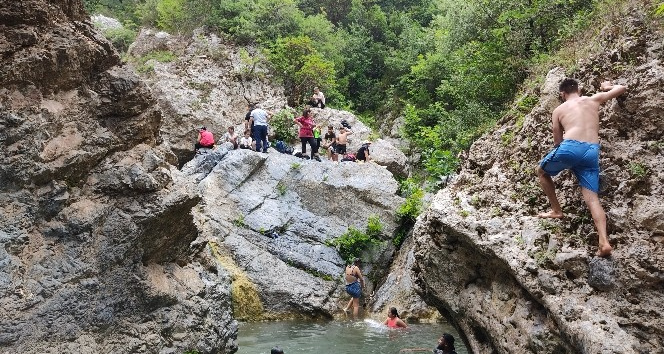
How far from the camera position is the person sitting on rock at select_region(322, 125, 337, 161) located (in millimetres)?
19542

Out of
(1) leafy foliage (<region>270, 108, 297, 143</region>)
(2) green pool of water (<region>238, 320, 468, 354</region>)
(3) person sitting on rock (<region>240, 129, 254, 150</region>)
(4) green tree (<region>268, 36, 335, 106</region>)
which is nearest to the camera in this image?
(2) green pool of water (<region>238, 320, 468, 354</region>)

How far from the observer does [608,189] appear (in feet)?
18.4

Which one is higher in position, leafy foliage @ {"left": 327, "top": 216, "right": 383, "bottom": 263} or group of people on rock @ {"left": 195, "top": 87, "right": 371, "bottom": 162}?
group of people on rock @ {"left": 195, "top": 87, "right": 371, "bottom": 162}

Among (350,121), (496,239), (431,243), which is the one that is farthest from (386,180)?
(496,239)

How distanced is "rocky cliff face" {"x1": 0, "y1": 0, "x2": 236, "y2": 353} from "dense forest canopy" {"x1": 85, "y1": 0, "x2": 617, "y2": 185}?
5911mm

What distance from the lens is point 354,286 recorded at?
49.0ft

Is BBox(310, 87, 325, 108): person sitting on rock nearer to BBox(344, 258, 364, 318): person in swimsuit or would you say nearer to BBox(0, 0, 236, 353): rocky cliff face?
BBox(344, 258, 364, 318): person in swimsuit

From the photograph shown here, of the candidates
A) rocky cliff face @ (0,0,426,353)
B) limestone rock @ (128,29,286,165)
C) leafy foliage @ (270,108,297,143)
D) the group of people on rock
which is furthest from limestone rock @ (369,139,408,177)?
rocky cliff face @ (0,0,426,353)

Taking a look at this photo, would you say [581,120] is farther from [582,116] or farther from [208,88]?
[208,88]

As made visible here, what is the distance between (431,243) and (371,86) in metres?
Result: 24.2

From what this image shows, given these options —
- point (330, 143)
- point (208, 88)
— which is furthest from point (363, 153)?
point (208, 88)

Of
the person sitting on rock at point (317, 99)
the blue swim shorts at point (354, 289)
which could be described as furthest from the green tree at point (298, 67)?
the blue swim shorts at point (354, 289)

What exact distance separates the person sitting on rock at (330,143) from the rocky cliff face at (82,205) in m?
12.7

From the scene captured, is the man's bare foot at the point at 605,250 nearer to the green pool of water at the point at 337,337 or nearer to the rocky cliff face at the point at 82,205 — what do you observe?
the rocky cliff face at the point at 82,205
